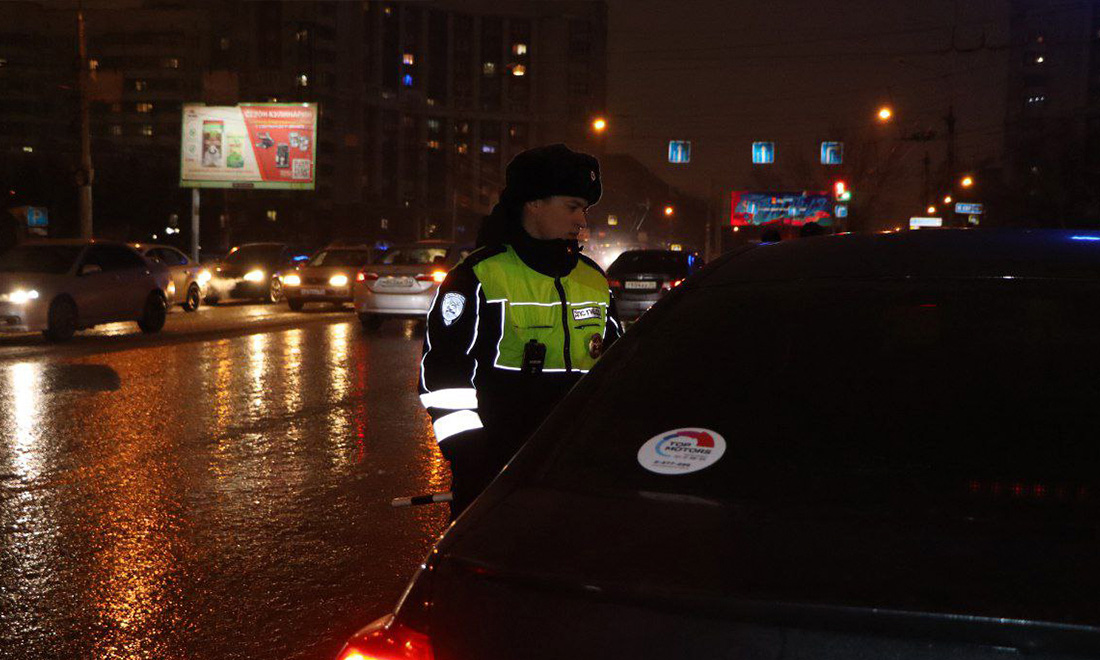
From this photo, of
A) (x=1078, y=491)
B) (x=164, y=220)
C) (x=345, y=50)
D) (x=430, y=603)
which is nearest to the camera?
(x=430, y=603)

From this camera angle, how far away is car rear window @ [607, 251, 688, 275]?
2091cm

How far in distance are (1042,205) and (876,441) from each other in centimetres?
8061

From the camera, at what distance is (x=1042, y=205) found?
247 feet

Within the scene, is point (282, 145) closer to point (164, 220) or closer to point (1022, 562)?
point (164, 220)

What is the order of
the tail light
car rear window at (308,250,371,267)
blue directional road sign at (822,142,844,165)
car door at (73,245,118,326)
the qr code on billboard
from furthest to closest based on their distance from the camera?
the qr code on billboard → blue directional road sign at (822,142,844,165) → car rear window at (308,250,371,267) → the tail light → car door at (73,245,118,326)

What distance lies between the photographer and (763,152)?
126 ft

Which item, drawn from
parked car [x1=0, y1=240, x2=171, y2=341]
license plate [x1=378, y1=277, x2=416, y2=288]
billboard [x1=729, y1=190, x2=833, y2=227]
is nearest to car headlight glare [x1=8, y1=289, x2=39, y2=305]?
parked car [x1=0, y1=240, x2=171, y2=341]

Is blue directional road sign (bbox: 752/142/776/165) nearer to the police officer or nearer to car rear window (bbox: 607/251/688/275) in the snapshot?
car rear window (bbox: 607/251/688/275)

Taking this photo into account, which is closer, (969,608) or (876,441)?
(969,608)

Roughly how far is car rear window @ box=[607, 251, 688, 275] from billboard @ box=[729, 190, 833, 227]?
54.8 m

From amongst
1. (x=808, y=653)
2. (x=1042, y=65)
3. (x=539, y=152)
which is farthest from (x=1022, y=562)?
(x=1042, y=65)

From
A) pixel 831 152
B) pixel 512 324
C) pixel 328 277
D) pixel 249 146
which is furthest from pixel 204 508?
pixel 249 146

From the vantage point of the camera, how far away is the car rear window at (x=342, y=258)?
2617 centimetres

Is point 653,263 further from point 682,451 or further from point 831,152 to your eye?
point 831,152
